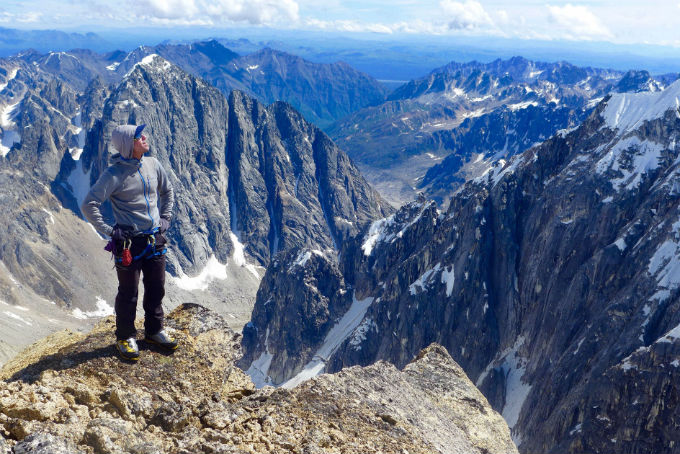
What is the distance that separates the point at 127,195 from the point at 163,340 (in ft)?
13.6

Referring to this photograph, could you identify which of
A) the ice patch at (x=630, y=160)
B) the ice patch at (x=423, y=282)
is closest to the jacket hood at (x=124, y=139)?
the ice patch at (x=630, y=160)

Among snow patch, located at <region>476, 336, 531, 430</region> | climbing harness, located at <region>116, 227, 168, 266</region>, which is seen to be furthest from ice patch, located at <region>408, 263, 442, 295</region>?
climbing harness, located at <region>116, 227, 168, 266</region>

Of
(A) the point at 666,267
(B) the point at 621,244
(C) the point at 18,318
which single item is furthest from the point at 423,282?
(C) the point at 18,318

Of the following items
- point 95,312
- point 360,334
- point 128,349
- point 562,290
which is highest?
point 128,349

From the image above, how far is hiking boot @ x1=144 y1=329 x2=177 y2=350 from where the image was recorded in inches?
574

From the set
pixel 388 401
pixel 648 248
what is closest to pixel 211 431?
pixel 388 401

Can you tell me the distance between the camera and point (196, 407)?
12148 mm

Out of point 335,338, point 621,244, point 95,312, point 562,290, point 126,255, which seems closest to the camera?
point 126,255

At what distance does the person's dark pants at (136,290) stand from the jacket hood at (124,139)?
2389 mm

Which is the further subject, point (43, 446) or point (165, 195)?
point (165, 195)

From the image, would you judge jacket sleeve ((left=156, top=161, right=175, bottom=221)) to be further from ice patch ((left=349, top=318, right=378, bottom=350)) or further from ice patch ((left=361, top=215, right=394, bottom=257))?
ice patch ((left=361, top=215, right=394, bottom=257))

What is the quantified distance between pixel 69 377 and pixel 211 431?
4035 millimetres

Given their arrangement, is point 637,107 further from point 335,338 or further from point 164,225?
point 164,225

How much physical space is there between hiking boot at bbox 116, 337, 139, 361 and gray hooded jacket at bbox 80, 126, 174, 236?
115 inches
